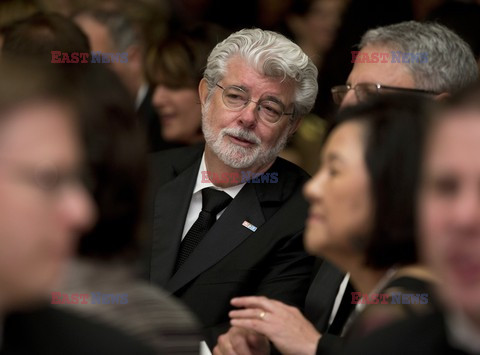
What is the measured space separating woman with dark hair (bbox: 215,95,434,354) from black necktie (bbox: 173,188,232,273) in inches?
37.7

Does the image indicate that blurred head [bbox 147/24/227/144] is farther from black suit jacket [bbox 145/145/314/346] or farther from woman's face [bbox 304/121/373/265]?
woman's face [bbox 304/121/373/265]

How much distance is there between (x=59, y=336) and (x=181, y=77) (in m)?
3.31

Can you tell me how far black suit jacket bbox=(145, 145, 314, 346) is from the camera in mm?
3178

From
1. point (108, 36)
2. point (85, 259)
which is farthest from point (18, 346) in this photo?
point (108, 36)

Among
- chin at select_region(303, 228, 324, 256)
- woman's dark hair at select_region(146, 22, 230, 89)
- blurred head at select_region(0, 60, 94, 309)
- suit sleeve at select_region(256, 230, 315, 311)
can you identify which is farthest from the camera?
woman's dark hair at select_region(146, 22, 230, 89)

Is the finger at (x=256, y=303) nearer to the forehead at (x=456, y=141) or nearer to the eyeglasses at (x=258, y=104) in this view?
the eyeglasses at (x=258, y=104)

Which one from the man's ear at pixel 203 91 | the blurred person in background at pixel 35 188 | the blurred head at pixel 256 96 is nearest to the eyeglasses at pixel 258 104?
the blurred head at pixel 256 96

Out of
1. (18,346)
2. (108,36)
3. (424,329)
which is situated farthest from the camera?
(108,36)

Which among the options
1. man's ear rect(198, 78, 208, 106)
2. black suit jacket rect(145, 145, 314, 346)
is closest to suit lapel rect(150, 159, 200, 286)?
black suit jacket rect(145, 145, 314, 346)

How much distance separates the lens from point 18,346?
1.36 meters

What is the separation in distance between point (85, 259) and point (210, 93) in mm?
2124

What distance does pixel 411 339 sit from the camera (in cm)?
151

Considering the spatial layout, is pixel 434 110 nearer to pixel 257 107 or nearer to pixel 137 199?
pixel 137 199

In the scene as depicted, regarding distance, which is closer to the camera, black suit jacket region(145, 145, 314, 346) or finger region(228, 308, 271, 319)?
finger region(228, 308, 271, 319)
